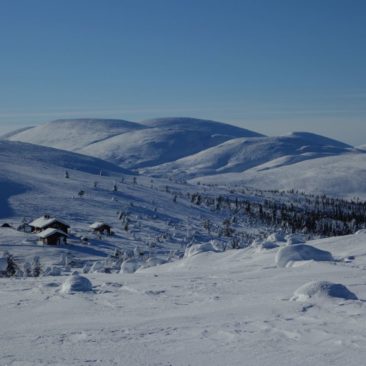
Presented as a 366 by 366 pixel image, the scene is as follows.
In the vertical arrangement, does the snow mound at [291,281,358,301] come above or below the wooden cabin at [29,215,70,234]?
above

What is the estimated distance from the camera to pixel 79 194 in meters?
125

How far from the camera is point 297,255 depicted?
22.2 metres

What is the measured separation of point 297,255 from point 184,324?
473 inches

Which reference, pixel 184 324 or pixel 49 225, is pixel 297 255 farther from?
pixel 49 225

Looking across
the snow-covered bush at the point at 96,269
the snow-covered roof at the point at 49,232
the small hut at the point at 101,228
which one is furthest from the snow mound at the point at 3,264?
the small hut at the point at 101,228

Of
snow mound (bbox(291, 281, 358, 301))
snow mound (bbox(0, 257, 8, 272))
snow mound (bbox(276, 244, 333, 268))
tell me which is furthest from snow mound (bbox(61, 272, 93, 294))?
snow mound (bbox(0, 257, 8, 272))

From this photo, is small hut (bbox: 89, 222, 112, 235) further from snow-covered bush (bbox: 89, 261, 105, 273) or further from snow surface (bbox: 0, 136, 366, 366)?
snow surface (bbox: 0, 136, 366, 366)

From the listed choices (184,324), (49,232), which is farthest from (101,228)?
(184,324)

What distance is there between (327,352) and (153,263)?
1207 inches

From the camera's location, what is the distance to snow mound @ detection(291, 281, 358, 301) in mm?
12773

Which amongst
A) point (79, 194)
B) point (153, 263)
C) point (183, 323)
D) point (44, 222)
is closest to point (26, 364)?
point (183, 323)

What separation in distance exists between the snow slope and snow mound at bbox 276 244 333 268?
4.27 metres

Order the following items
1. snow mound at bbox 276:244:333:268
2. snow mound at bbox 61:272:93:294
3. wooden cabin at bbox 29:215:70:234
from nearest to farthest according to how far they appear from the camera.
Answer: snow mound at bbox 61:272:93:294, snow mound at bbox 276:244:333:268, wooden cabin at bbox 29:215:70:234

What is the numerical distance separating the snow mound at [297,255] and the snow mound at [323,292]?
8376 mm
